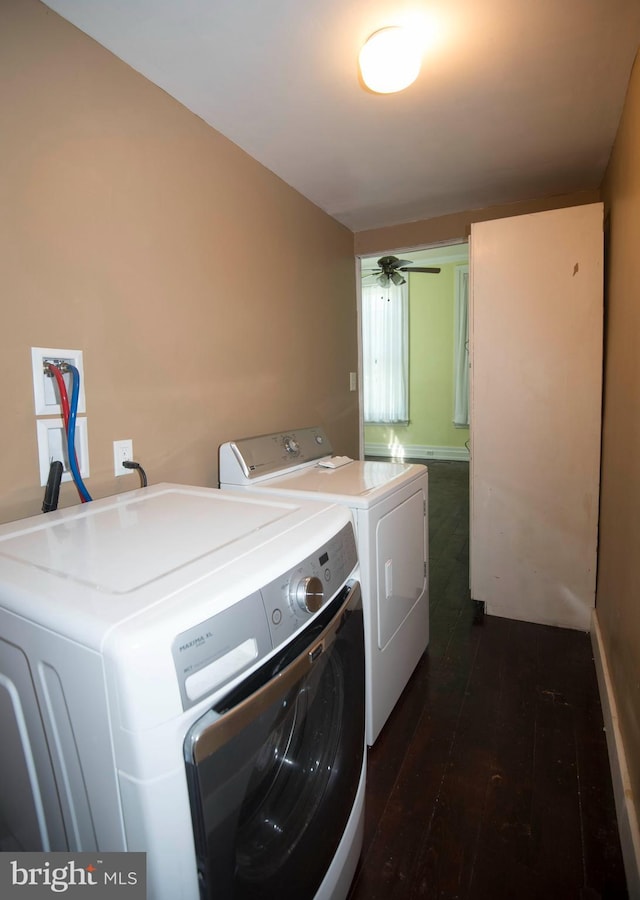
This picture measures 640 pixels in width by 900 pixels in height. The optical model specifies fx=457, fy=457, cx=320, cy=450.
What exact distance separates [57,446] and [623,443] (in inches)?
69.7

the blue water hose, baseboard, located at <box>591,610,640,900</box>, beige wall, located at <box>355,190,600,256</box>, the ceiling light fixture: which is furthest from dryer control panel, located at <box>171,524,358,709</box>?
beige wall, located at <box>355,190,600,256</box>

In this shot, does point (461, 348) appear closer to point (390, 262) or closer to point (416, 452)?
point (416, 452)

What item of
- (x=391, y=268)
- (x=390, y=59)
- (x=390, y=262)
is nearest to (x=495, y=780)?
(x=390, y=59)

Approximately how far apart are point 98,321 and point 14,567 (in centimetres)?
82

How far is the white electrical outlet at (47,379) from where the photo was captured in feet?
3.89

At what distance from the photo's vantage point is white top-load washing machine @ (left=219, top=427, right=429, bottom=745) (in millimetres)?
1398

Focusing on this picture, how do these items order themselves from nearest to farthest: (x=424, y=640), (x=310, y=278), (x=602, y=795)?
(x=602, y=795) < (x=424, y=640) < (x=310, y=278)

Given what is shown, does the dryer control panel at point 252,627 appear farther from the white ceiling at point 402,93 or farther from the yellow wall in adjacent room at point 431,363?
the yellow wall in adjacent room at point 431,363

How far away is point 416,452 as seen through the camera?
640 centimetres

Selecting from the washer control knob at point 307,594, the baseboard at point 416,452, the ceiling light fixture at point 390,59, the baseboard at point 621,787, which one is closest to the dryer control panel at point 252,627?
the washer control knob at point 307,594

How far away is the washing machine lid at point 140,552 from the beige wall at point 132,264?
29 cm

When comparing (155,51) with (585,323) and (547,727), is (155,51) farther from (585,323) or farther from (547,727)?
(547,727)

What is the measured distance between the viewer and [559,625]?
220 cm

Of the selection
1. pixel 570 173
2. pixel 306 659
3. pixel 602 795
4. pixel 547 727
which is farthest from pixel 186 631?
pixel 570 173
